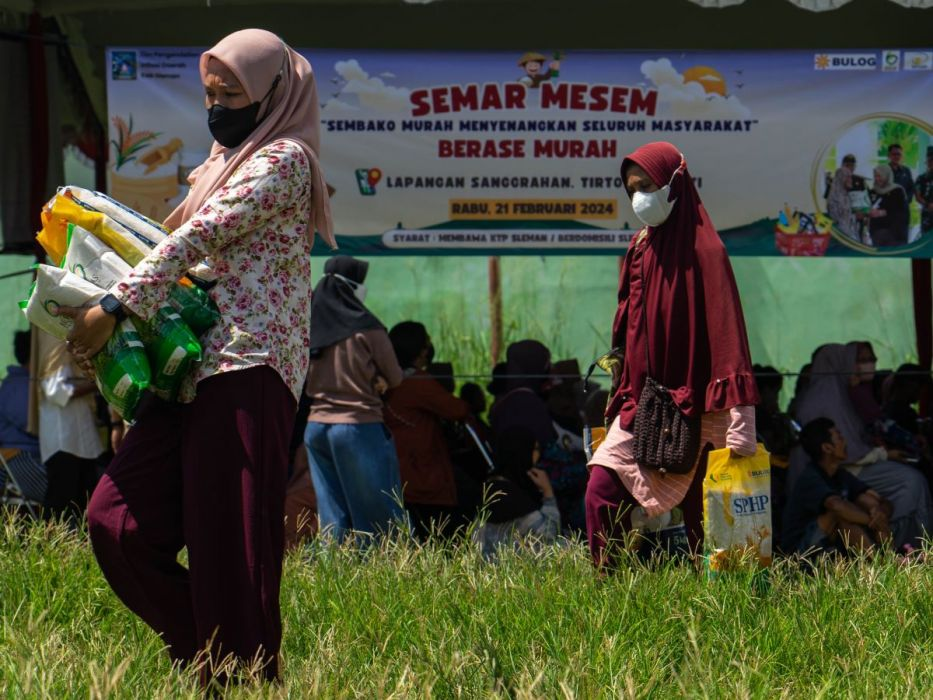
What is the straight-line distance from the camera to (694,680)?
319 centimetres

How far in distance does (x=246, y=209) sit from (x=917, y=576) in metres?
2.38

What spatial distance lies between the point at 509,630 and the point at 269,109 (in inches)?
58.0

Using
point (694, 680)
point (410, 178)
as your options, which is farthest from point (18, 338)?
point (694, 680)

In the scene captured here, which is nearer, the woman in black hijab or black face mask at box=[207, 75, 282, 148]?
black face mask at box=[207, 75, 282, 148]

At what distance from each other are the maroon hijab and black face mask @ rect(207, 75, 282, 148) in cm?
173

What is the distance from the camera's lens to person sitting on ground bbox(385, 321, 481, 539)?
20.8ft

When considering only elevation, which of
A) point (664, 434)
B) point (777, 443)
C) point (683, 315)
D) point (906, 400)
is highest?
point (683, 315)

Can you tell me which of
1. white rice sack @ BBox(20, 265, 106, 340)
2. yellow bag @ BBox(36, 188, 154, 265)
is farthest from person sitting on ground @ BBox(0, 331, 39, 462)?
white rice sack @ BBox(20, 265, 106, 340)

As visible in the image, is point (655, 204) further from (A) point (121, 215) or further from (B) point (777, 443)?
(B) point (777, 443)

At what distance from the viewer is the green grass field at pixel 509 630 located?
307 centimetres

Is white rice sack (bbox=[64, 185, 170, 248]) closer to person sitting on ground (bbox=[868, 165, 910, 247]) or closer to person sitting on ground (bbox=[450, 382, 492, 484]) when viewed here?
person sitting on ground (bbox=[450, 382, 492, 484])

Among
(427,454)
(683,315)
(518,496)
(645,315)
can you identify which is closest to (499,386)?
(427,454)

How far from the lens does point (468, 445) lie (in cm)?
671

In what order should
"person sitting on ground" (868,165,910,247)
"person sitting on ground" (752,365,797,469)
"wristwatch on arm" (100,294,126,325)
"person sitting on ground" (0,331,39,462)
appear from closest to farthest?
1. "wristwatch on arm" (100,294,126,325)
2. "person sitting on ground" (868,165,910,247)
3. "person sitting on ground" (752,365,797,469)
4. "person sitting on ground" (0,331,39,462)
